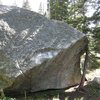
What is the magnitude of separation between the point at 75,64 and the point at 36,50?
2369mm

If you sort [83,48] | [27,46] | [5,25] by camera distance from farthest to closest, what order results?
[83,48]
[5,25]
[27,46]

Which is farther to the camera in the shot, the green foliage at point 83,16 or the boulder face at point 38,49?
the green foliage at point 83,16

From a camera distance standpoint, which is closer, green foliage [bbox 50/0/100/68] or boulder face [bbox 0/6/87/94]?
boulder face [bbox 0/6/87/94]

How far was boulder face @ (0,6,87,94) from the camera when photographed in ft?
22.4

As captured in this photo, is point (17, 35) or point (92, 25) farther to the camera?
point (92, 25)

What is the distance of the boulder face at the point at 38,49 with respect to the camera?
22.4 ft

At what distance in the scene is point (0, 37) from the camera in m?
7.14

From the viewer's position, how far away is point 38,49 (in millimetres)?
7031

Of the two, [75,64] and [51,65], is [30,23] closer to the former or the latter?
[51,65]

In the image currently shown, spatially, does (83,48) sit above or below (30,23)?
below

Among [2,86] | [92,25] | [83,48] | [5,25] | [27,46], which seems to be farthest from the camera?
[92,25]

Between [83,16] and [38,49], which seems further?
[83,16]

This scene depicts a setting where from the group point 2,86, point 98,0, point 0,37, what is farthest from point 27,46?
point 98,0

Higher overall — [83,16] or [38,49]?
[83,16]
